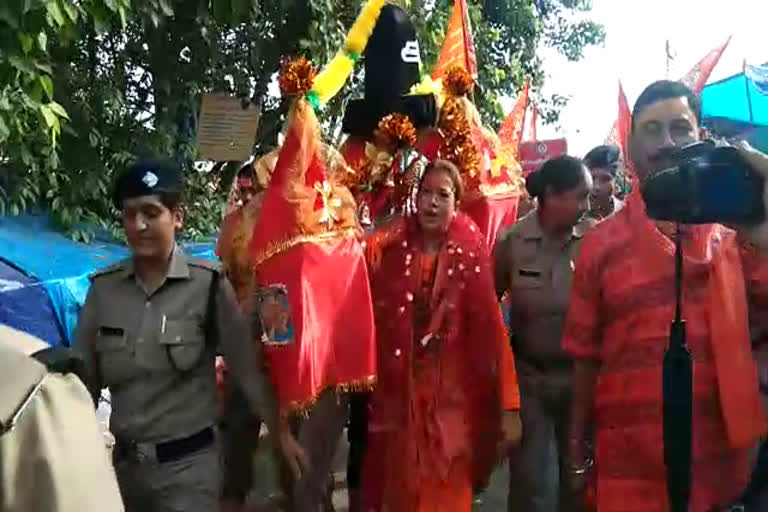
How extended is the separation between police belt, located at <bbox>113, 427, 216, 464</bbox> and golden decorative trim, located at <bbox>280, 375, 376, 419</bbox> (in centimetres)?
43

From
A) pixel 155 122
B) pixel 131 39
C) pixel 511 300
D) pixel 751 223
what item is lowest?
pixel 511 300

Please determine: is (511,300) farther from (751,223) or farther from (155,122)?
(155,122)

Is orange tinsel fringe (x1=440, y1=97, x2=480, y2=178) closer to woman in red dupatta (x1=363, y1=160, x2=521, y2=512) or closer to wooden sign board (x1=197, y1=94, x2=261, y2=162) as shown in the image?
woman in red dupatta (x1=363, y1=160, x2=521, y2=512)

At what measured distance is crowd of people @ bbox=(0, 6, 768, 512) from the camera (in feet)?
8.88

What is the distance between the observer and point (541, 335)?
418 cm

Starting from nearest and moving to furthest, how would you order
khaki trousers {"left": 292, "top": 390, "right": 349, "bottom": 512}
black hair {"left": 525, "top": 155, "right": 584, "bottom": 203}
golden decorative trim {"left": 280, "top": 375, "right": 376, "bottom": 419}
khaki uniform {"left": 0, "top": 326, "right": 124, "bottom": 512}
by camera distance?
1. khaki uniform {"left": 0, "top": 326, "right": 124, "bottom": 512}
2. golden decorative trim {"left": 280, "top": 375, "right": 376, "bottom": 419}
3. khaki trousers {"left": 292, "top": 390, "right": 349, "bottom": 512}
4. black hair {"left": 525, "top": 155, "right": 584, "bottom": 203}

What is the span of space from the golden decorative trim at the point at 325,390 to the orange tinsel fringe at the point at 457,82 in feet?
4.58

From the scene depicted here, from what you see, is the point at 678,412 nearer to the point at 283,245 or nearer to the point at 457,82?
the point at 283,245

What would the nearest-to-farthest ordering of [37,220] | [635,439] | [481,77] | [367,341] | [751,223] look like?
[751,223]
[635,439]
[367,341]
[37,220]
[481,77]

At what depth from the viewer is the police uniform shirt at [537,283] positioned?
416cm

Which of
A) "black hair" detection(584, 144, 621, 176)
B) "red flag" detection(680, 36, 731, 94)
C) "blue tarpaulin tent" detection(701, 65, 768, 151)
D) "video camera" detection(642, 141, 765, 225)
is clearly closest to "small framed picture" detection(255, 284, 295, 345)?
"video camera" detection(642, 141, 765, 225)

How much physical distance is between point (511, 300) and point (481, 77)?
19.5 ft

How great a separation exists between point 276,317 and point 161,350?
58cm

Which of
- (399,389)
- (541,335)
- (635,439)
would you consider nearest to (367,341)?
(399,389)
